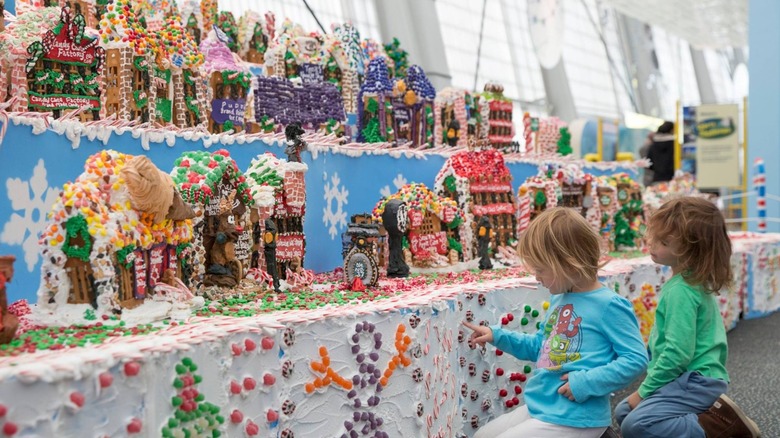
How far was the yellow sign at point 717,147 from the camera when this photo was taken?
9.65 m

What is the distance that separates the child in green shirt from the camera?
288 cm

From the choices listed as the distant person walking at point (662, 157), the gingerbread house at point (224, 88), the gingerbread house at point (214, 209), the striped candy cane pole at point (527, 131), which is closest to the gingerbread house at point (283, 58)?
the gingerbread house at point (224, 88)

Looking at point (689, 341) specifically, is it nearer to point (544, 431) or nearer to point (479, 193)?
point (544, 431)

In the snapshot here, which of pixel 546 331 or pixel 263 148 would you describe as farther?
pixel 263 148


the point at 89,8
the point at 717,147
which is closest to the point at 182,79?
the point at 89,8

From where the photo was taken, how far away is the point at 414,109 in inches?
198

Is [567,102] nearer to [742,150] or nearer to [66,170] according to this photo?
[742,150]

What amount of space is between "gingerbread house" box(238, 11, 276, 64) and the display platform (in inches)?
106

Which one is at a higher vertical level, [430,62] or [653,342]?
[430,62]

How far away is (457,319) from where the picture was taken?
9.82ft

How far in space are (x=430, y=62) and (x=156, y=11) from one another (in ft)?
19.5

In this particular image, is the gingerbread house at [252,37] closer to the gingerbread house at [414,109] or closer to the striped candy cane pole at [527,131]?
the gingerbread house at [414,109]

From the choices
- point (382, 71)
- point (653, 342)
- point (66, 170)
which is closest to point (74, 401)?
point (66, 170)

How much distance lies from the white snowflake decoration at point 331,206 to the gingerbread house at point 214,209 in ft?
3.52
